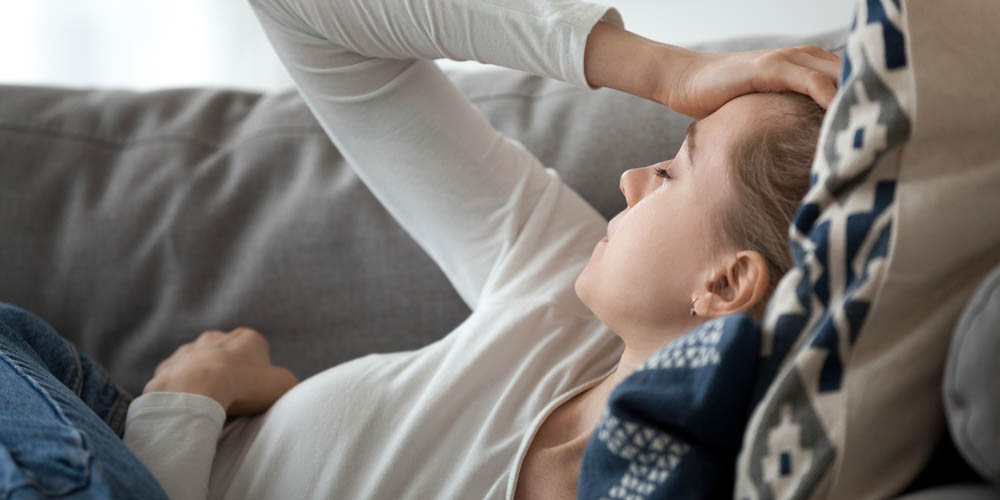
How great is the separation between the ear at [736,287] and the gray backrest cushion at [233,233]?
394 millimetres

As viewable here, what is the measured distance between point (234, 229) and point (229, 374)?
1.08 feet

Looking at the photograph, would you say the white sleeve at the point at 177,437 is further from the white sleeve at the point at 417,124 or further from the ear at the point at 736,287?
the ear at the point at 736,287

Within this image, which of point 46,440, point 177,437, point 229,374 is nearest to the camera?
point 46,440

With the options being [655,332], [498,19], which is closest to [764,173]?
[655,332]

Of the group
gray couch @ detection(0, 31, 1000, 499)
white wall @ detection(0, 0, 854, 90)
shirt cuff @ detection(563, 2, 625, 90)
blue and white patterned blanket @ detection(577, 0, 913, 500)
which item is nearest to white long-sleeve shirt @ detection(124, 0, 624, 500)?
shirt cuff @ detection(563, 2, 625, 90)

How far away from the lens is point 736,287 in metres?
0.80

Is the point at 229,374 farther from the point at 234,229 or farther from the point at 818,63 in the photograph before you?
the point at 818,63

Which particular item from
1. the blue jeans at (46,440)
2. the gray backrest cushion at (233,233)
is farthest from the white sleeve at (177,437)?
the gray backrest cushion at (233,233)

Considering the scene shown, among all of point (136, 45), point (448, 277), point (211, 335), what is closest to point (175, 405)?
point (211, 335)

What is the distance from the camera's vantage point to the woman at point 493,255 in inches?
32.0

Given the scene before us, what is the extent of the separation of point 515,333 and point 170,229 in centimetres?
62

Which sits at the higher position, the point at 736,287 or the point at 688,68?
the point at 688,68

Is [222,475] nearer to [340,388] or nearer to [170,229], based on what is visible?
[340,388]

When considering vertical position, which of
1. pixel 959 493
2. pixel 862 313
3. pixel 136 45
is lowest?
pixel 959 493
